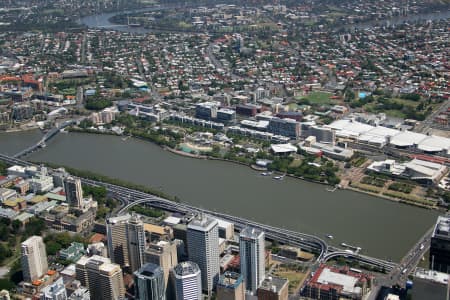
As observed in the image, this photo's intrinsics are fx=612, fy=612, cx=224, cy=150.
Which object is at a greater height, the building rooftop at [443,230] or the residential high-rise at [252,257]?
the building rooftop at [443,230]

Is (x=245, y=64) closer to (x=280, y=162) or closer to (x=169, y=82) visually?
(x=169, y=82)

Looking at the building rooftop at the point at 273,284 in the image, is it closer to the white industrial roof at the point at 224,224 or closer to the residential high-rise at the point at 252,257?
the residential high-rise at the point at 252,257

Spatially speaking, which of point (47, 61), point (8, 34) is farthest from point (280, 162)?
point (8, 34)

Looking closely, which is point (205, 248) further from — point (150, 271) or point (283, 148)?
point (283, 148)

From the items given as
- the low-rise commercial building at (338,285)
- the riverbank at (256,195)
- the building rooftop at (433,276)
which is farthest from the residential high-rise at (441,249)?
the riverbank at (256,195)

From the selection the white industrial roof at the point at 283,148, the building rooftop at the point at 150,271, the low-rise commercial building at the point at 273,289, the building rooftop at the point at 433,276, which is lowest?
the white industrial roof at the point at 283,148

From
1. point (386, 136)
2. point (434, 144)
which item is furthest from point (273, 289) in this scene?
point (386, 136)

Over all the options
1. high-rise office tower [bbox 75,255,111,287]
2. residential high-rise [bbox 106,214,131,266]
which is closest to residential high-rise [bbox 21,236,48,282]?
high-rise office tower [bbox 75,255,111,287]
